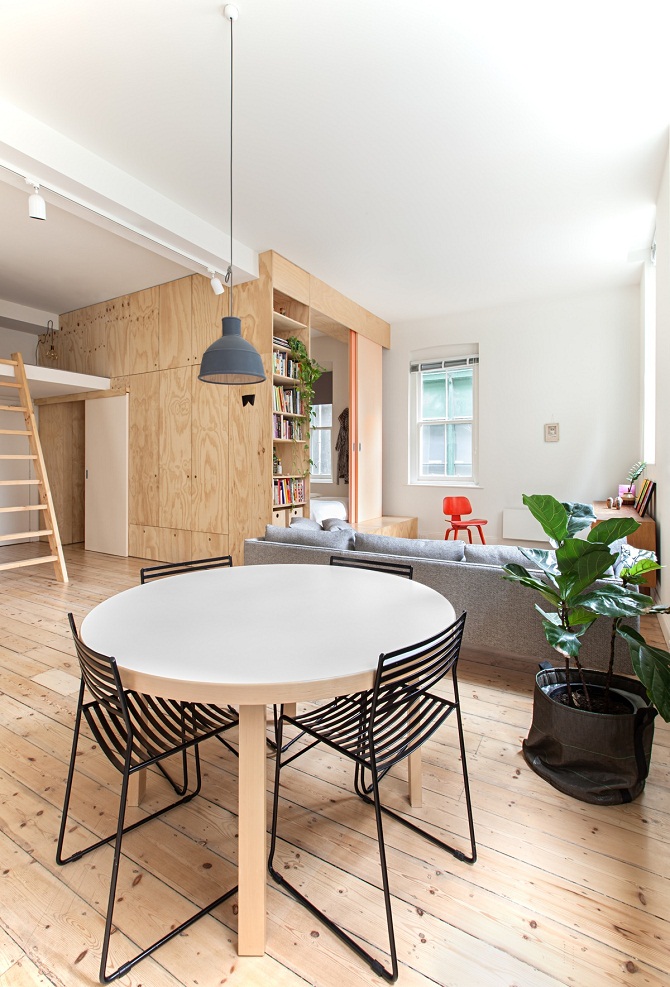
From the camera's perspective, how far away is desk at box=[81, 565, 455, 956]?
3.49 ft

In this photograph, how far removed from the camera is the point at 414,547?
287cm

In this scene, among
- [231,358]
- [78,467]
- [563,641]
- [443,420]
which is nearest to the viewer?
[563,641]

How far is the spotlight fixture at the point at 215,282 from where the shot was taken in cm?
401

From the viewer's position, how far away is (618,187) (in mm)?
3518

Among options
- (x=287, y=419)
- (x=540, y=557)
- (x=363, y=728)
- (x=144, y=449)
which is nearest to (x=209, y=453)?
(x=287, y=419)

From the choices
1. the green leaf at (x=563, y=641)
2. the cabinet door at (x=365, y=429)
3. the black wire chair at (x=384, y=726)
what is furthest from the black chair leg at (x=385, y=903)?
the cabinet door at (x=365, y=429)

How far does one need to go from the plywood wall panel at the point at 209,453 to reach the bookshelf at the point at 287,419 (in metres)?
0.48

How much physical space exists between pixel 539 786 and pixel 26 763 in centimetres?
193

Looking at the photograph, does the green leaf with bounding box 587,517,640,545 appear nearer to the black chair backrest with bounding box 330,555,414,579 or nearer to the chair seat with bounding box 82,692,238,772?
the black chair backrest with bounding box 330,555,414,579

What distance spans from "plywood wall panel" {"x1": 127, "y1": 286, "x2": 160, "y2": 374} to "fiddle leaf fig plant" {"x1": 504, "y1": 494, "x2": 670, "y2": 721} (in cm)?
482

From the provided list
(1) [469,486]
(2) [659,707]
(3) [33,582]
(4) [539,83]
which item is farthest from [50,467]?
(2) [659,707]

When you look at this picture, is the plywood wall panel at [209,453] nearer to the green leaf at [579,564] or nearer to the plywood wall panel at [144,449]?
the plywood wall panel at [144,449]

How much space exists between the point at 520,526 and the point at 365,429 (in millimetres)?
2252

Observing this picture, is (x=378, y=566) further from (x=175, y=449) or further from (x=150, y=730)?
(x=175, y=449)
